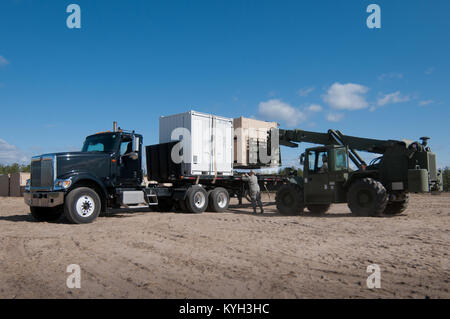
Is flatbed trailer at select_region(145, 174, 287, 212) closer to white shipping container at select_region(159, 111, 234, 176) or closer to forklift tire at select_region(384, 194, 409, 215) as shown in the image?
white shipping container at select_region(159, 111, 234, 176)

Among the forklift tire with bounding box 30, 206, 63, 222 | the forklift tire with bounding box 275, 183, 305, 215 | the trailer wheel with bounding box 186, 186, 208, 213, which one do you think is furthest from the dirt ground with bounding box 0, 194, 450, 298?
the trailer wheel with bounding box 186, 186, 208, 213

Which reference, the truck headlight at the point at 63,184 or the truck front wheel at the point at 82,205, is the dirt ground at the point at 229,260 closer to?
the truck front wheel at the point at 82,205

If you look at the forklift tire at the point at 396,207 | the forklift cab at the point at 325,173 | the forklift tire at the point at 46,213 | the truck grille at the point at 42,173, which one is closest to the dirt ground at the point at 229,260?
the truck grille at the point at 42,173

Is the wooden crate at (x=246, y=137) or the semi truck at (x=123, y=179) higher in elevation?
the wooden crate at (x=246, y=137)

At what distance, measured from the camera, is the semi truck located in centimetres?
1152

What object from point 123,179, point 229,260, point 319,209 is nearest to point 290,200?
point 319,209

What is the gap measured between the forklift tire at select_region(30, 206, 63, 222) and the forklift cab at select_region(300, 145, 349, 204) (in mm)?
8879

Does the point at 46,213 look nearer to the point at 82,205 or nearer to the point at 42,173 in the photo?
the point at 42,173

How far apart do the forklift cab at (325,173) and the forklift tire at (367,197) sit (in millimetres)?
585

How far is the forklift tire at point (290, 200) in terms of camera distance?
13.9m
